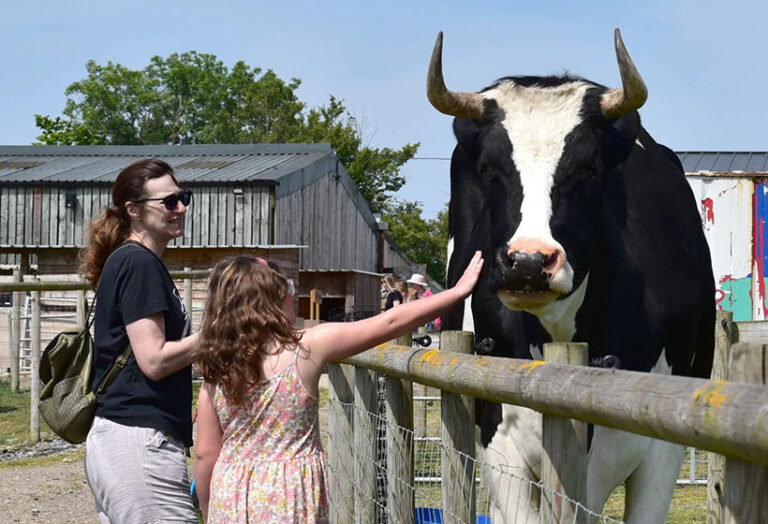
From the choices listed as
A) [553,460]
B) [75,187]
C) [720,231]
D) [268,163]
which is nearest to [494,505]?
[553,460]

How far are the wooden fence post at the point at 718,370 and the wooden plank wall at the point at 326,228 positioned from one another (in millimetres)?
24208

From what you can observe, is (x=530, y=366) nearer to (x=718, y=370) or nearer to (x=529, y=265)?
(x=529, y=265)

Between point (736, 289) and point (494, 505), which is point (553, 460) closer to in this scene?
point (494, 505)

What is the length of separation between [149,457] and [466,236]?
2.45m

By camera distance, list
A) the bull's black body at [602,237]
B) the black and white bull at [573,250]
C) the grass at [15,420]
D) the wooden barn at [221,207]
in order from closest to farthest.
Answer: the black and white bull at [573,250] < the bull's black body at [602,237] < the grass at [15,420] < the wooden barn at [221,207]

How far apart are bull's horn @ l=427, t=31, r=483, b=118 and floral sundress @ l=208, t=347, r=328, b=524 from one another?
181 cm

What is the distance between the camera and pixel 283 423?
11.0 ft

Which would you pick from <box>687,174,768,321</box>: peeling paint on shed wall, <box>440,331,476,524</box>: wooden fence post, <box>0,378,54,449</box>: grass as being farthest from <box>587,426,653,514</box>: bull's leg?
<box>687,174,768,321</box>: peeling paint on shed wall

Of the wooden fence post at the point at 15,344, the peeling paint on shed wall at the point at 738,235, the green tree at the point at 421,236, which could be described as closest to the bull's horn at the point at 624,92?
the peeling paint on shed wall at the point at 738,235

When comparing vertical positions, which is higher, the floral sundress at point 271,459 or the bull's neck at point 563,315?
the bull's neck at point 563,315

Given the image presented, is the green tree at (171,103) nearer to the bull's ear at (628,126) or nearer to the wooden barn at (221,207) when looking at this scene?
the wooden barn at (221,207)

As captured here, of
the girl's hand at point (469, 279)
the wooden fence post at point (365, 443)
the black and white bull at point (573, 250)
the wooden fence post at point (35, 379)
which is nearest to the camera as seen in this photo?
the girl's hand at point (469, 279)

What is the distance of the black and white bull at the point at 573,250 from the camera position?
4.22 m

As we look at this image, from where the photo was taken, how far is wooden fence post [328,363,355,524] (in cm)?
550
